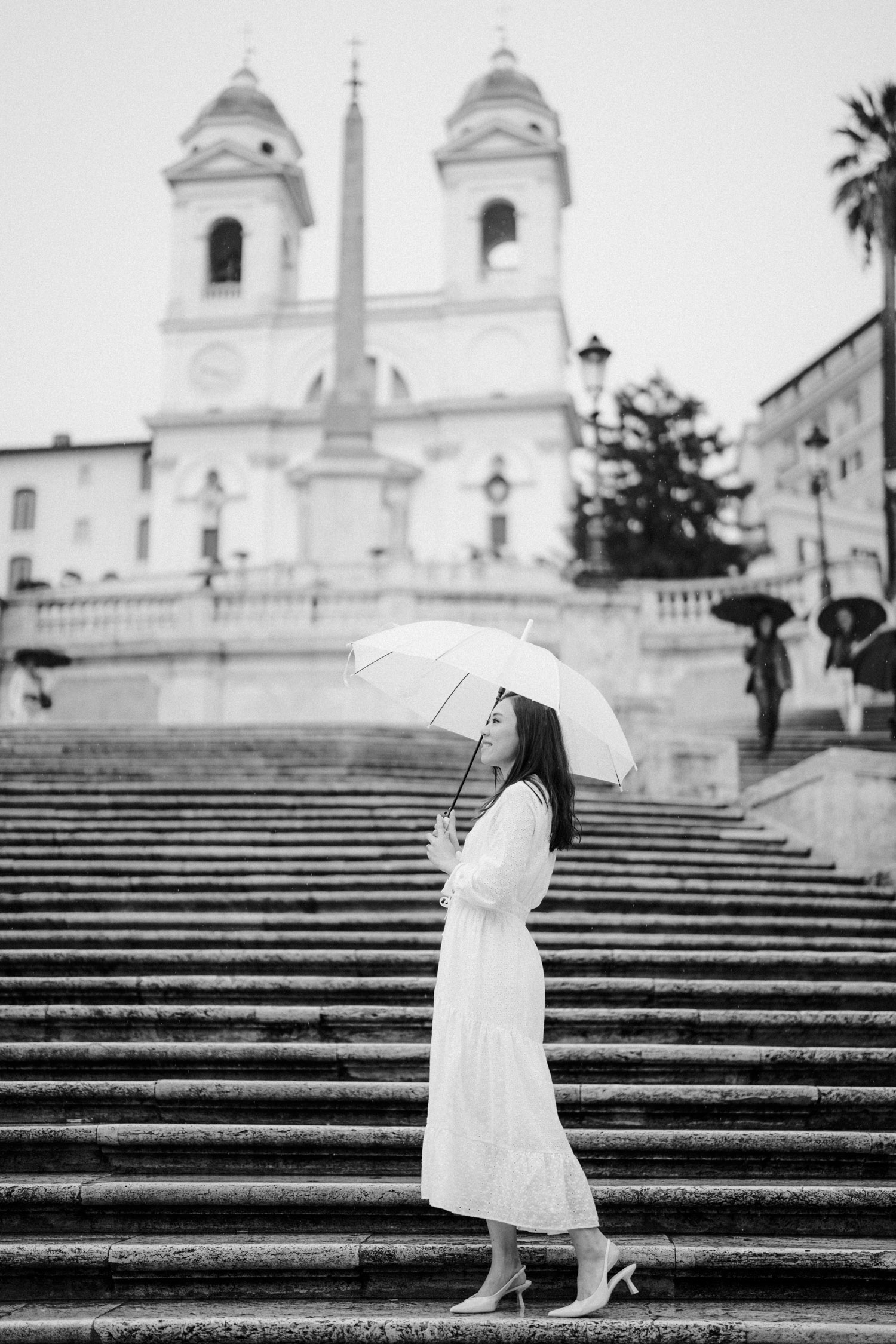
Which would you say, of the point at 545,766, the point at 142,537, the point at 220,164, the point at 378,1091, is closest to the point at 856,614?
the point at 378,1091

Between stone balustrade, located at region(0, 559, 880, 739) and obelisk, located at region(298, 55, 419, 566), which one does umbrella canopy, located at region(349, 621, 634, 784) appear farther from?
obelisk, located at region(298, 55, 419, 566)

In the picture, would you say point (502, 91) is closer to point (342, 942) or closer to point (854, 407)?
point (854, 407)

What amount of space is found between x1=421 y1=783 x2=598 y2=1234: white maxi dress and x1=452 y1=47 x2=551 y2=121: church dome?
56.9 metres

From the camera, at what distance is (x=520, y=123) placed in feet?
184

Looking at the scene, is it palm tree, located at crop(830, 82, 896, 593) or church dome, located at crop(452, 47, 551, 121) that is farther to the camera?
church dome, located at crop(452, 47, 551, 121)

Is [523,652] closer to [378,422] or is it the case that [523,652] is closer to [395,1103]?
[395,1103]

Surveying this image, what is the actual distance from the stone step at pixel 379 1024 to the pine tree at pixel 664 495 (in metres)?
31.3

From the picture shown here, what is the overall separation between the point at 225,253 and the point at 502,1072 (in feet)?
190

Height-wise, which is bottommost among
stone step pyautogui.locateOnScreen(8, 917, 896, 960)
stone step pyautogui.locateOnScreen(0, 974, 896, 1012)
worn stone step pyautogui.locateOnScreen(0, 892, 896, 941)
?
stone step pyautogui.locateOnScreen(0, 974, 896, 1012)

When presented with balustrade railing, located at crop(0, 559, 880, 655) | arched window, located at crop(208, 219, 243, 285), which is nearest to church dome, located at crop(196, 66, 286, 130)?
arched window, located at crop(208, 219, 243, 285)

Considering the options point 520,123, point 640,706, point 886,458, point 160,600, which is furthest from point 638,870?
point 520,123

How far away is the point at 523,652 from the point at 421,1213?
78.4 inches

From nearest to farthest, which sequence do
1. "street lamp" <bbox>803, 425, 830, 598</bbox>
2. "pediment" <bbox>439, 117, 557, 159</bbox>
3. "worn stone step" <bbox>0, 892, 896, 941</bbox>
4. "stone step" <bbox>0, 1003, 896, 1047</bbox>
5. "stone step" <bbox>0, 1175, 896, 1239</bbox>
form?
"stone step" <bbox>0, 1175, 896, 1239</bbox>, "stone step" <bbox>0, 1003, 896, 1047</bbox>, "worn stone step" <bbox>0, 892, 896, 941</bbox>, "street lamp" <bbox>803, 425, 830, 598</bbox>, "pediment" <bbox>439, 117, 557, 159</bbox>

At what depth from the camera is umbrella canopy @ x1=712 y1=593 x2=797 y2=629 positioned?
15.3 metres
